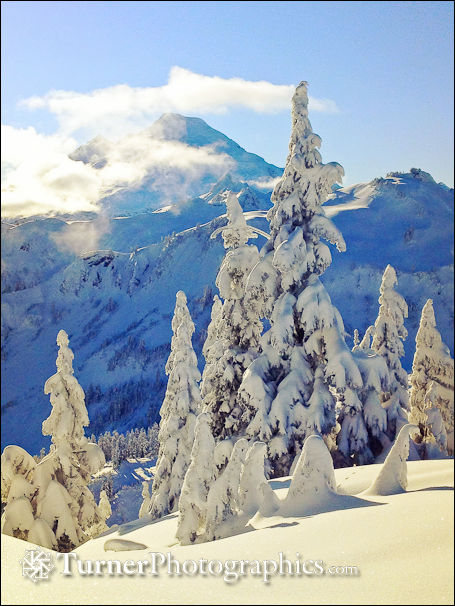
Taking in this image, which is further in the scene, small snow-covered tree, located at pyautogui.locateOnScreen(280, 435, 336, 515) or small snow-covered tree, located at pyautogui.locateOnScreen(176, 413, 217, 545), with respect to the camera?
small snow-covered tree, located at pyautogui.locateOnScreen(176, 413, 217, 545)

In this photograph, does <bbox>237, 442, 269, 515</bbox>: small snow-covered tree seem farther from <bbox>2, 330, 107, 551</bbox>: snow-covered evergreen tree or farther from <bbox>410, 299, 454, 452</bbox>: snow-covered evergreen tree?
<bbox>2, 330, 107, 551</bbox>: snow-covered evergreen tree

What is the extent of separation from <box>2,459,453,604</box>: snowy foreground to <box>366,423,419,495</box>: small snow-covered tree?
1.13 metres

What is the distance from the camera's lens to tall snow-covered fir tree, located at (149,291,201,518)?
76.1ft

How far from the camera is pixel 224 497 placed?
11133mm

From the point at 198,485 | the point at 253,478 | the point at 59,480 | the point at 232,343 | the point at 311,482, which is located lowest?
the point at 59,480

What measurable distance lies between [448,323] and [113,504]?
58497mm

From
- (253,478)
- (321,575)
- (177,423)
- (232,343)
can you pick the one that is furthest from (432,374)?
(177,423)

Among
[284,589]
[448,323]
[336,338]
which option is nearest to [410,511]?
[284,589]

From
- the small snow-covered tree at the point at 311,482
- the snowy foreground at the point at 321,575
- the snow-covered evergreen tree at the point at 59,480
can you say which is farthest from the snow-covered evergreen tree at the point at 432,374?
the snow-covered evergreen tree at the point at 59,480

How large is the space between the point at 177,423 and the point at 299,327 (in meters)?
11.0

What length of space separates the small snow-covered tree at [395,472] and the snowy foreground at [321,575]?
113 cm

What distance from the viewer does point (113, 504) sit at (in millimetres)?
60062

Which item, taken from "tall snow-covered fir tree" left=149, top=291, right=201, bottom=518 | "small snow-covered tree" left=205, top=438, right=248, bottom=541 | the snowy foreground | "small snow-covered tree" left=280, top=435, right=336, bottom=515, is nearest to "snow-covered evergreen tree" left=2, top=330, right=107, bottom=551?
Answer: "tall snow-covered fir tree" left=149, top=291, right=201, bottom=518

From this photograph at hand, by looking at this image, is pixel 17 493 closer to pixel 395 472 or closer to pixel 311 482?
pixel 311 482
